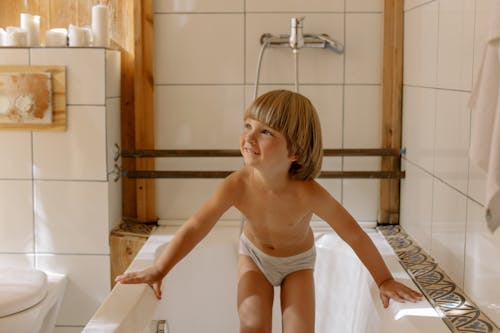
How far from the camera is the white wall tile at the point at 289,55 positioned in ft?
9.30

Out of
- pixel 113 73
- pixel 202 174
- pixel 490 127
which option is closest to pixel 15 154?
pixel 113 73

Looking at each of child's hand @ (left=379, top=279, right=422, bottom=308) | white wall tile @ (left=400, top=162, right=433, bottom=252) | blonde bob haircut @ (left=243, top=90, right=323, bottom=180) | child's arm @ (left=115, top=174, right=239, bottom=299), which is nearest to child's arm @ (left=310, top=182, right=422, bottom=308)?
child's hand @ (left=379, top=279, right=422, bottom=308)

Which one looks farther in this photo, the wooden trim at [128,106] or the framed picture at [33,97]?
the wooden trim at [128,106]

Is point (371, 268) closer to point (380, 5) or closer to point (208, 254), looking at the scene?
point (208, 254)

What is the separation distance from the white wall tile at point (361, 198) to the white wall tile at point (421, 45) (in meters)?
0.44

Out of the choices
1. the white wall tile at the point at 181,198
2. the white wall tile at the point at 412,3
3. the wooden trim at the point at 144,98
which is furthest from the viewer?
the white wall tile at the point at 181,198

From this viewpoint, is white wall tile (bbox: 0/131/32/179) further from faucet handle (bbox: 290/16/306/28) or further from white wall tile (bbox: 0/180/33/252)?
faucet handle (bbox: 290/16/306/28)

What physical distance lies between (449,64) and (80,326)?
161cm

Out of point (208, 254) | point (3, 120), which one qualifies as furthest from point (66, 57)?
point (208, 254)

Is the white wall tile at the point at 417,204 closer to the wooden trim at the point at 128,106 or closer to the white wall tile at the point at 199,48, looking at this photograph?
the white wall tile at the point at 199,48

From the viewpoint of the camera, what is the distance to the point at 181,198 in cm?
294

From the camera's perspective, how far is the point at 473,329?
5.45 ft

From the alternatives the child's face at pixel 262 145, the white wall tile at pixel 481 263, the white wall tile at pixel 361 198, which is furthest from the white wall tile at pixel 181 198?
the white wall tile at pixel 481 263

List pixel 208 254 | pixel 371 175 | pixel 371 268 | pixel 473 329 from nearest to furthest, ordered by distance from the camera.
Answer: pixel 473 329 → pixel 371 268 → pixel 208 254 → pixel 371 175
